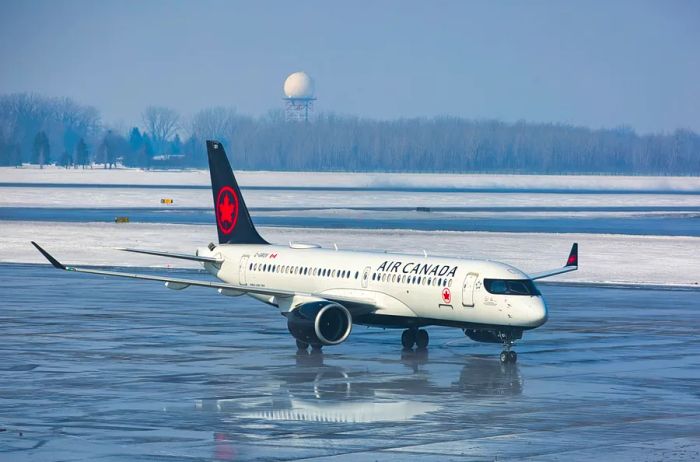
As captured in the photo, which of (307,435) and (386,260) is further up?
(386,260)

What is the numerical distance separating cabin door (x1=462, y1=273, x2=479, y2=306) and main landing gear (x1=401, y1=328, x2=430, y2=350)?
3.69 meters

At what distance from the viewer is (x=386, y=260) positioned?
43.1 metres

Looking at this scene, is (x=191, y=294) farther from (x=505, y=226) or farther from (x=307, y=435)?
(x=505, y=226)

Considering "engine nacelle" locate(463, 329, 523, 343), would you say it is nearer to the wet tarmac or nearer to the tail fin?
the wet tarmac

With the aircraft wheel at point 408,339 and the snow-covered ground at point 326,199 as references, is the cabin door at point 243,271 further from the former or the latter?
the snow-covered ground at point 326,199

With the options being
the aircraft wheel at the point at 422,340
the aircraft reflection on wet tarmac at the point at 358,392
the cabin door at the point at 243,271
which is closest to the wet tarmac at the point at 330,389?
the aircraft reflection on wet tarmac at the point at 358,392

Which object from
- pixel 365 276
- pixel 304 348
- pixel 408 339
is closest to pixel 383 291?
pixel 365 276

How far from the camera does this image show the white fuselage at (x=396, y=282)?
130ft

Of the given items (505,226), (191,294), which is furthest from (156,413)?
(505,226)

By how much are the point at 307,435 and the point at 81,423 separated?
5.02 m

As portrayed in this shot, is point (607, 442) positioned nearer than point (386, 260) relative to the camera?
Yes

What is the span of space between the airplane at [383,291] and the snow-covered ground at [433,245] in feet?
81.8

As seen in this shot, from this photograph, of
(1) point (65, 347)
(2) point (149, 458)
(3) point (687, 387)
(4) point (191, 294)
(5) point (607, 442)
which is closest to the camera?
(2) point (149, 458)

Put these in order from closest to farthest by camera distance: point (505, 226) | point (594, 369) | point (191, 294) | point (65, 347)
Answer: point (594, 369)
point (65, 347)
point (191, 294)
point (505, 226)
